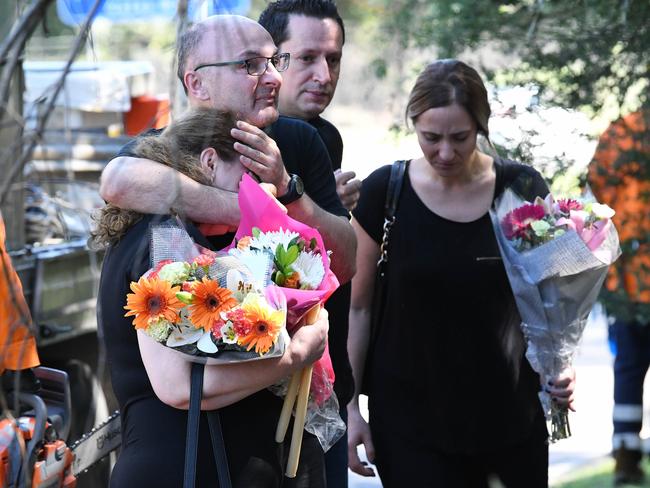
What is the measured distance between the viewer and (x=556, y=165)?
18.7 feet

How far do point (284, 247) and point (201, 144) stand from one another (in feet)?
1.20

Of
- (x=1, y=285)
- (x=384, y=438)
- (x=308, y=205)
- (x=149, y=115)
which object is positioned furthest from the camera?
(x=149, y=115)

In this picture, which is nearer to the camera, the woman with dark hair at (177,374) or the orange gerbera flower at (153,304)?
the orange gerbera flower at (153,304)

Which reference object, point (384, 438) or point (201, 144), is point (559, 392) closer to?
point (384, 438)

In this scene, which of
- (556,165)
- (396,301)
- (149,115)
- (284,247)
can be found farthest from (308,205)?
(149,115)

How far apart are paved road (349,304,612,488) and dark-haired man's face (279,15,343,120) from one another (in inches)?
99.7

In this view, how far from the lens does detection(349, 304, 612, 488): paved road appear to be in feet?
22.5

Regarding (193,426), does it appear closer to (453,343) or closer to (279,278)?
(279,278)

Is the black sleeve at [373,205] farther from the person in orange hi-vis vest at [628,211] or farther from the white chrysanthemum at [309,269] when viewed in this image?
the person in orange hi-vis vest at [628,211]

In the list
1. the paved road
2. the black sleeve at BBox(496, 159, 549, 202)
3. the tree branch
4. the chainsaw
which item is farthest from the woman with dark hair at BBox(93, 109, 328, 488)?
the paved road

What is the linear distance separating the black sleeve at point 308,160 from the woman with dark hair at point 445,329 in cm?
62

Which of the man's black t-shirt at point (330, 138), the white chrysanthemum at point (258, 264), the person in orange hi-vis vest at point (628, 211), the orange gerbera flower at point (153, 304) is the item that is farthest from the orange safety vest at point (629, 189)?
the orange gerbera flower at point (153, 304)

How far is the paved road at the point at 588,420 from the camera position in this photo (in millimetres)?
6867

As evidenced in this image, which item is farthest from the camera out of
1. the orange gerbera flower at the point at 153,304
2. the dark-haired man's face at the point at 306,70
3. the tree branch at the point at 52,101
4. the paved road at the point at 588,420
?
the paved road at the point at 588,420
